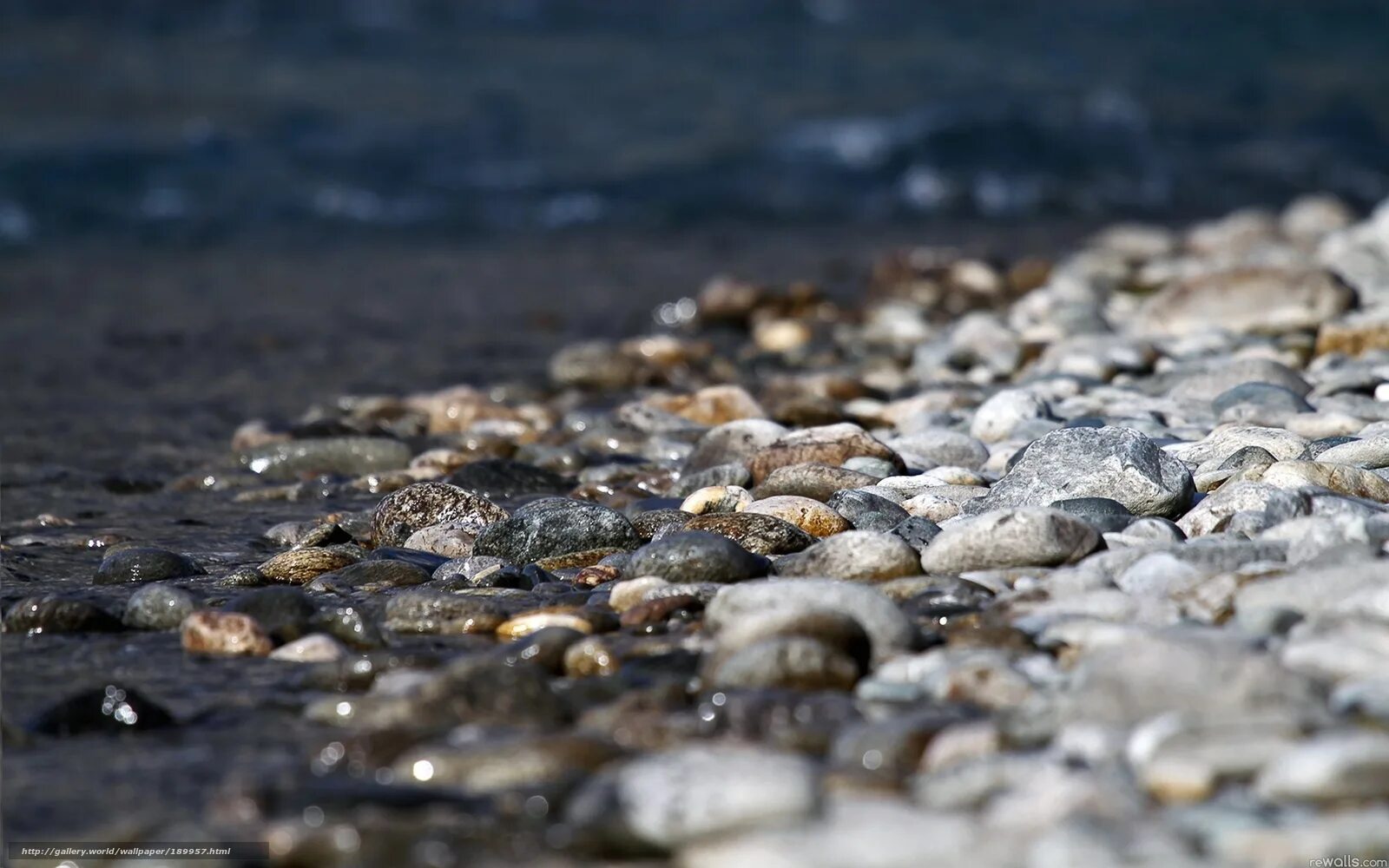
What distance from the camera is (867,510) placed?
3455 mm

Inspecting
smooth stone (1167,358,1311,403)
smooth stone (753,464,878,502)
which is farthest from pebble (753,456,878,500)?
smooth stone (1167,358,1311,403)

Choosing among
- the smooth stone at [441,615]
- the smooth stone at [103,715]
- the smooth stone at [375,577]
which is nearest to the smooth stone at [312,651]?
the smooth stone at [441,615]

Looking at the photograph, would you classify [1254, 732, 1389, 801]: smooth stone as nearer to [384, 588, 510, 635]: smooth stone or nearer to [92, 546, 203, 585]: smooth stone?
[384, 588, 510, 635]: smooth stone

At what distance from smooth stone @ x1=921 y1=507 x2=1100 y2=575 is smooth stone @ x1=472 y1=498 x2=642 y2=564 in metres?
0.80

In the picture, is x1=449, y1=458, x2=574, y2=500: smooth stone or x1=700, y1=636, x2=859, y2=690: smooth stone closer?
x1=700, y1=636, x2=859, y2=690: smooth stone

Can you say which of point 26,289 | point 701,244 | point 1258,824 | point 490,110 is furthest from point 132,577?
point 490,110

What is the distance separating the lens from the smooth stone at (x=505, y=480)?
4.25 meters

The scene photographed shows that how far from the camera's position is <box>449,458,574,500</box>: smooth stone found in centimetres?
425

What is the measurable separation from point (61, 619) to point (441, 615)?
79cm

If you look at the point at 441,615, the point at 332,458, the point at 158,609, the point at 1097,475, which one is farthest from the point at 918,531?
the point at 332,458

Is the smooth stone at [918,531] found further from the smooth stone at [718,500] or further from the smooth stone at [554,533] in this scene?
the smooth stone at [554,533]

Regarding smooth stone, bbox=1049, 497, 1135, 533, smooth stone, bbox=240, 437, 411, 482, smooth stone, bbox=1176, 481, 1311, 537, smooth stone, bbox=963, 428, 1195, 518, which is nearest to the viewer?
smooth stone, bbox=1176, 481, 1311, 537

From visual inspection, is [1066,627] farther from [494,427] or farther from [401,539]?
[494,427]

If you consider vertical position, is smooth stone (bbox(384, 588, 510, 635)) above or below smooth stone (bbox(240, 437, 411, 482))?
below
